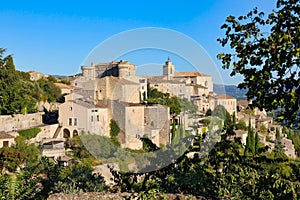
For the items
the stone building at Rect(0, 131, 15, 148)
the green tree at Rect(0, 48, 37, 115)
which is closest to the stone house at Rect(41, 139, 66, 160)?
the stone building at Rect(0, 131, 15, 148)

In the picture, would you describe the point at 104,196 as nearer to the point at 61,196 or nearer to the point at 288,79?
the point at 61,196

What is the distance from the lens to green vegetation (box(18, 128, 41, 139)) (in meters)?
14.8

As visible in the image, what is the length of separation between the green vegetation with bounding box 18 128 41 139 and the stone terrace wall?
1.15 meters

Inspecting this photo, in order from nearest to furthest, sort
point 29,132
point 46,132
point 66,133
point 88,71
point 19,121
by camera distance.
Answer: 1. point 88,71
2. point 29,132
3. point 46,132
4. point 19,121
5. point 66,133

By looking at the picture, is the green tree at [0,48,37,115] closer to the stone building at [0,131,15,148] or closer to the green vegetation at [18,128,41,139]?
the green vegetation at [18,128,41,139]

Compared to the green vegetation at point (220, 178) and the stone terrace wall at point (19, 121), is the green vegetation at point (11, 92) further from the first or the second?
the green vegetation at point (220, 178)

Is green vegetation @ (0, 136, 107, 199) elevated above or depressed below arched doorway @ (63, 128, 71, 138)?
above

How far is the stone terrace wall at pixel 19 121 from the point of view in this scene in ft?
51.3

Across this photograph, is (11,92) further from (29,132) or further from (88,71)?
(88,71)

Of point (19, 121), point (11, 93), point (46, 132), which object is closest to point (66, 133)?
point (46, 132)

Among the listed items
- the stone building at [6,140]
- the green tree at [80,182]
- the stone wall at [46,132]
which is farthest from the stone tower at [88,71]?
the green tree at [80,182]

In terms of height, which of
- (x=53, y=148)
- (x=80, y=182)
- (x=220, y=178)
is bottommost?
(x=53, y=148)

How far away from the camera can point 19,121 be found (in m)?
16.4

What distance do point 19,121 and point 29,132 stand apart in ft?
5.21
